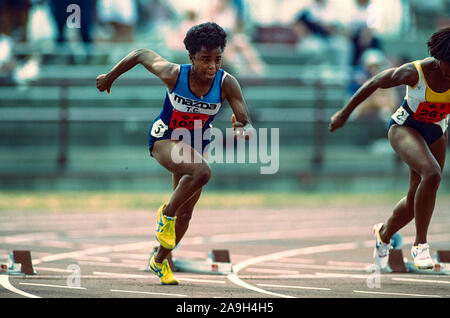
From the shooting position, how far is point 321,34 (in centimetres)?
1973

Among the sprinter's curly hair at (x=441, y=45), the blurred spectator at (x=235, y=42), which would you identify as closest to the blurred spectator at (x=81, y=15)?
the blurred spectator at (x=235, y=42)

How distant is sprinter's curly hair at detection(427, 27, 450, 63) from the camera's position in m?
7.57

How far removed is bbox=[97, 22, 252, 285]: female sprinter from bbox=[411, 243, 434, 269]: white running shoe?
199 centimetres

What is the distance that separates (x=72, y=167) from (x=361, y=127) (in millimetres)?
6251

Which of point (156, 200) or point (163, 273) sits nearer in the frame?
point (163, 273)

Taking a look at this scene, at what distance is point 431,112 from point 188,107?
7.25 feet

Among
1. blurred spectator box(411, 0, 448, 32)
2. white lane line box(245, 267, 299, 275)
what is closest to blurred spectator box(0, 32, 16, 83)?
blurred spectator box(411, 0, 448, 32)

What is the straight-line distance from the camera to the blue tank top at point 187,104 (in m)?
7.73

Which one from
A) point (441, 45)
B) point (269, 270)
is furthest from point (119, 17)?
point (441, 45)

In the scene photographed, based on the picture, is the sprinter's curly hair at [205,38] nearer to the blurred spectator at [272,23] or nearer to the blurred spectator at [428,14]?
the blurred spectator at [272,23]

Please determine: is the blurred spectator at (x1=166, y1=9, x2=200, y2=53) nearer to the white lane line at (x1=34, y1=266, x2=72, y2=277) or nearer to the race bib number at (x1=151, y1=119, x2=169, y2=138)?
the white lane line at (x1=34, y1=266, x2=72, y2=277)

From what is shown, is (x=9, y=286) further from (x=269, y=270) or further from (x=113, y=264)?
(x=269, y=270)
